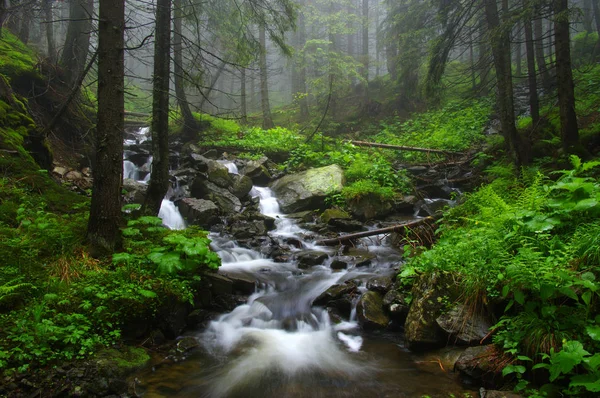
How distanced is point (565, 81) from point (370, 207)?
590cm

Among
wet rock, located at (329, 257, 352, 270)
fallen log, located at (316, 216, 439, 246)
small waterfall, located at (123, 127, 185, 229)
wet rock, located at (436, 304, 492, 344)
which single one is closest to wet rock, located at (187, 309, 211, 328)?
wet rock, located at (329, 257, 352, 270)

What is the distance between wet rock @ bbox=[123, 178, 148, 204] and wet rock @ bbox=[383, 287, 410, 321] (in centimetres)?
738

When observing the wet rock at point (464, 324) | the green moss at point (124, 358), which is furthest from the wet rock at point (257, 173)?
the wet rock at point (464, 324)

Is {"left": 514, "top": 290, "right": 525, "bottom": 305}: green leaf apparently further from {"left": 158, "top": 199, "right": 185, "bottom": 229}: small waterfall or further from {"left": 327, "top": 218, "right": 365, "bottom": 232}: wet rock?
{"left": 158, "top": 199, "right": 185, "bottom": 229}: small waterfall

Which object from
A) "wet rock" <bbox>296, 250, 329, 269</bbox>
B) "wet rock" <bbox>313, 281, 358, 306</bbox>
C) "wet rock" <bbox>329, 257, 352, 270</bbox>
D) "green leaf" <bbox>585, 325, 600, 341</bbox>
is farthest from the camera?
"wet rock" <bbox>296, 250, 329, 269</bbox>

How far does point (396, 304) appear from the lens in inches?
222

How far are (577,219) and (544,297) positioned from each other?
157 centimetres

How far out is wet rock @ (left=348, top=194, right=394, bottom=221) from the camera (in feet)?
36.9

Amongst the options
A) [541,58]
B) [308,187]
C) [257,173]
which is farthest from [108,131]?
[541,58]

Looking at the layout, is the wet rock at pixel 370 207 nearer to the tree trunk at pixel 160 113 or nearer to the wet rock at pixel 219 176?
the wet rock at pixel 219 176

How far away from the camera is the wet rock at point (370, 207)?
1124 cm

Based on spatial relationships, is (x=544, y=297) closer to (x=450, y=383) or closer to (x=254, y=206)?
(x=450, y=383)

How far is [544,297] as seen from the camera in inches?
140

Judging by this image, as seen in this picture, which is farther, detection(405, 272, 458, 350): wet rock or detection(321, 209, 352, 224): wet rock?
detection(321, 209, 352, 224): wet rock
